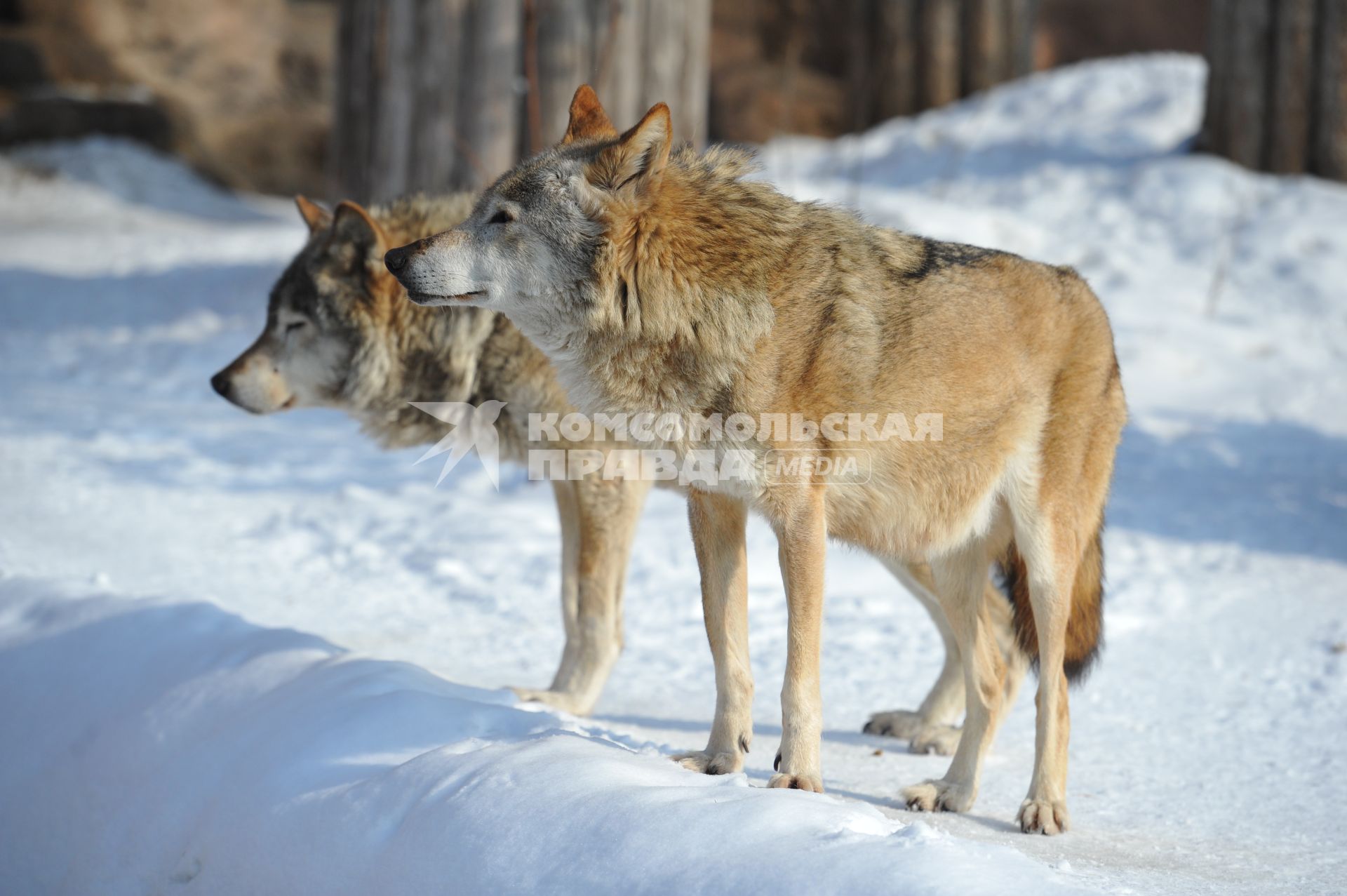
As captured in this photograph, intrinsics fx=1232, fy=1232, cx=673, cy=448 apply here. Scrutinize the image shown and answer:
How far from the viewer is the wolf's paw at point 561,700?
4523mm

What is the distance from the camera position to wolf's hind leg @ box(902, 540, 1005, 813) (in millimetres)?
3721

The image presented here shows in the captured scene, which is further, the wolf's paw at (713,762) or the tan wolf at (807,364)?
the wolf's paw at (713,762)

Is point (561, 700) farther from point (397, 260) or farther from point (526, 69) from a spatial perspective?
point (526, 69)

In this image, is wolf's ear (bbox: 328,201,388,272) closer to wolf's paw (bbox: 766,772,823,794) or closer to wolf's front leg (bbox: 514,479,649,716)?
wolf's front leg (bbox: 514,479,649,716)

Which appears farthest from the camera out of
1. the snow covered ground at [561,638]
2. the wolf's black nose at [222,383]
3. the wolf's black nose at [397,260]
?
the wolf's black nose at [222,383]

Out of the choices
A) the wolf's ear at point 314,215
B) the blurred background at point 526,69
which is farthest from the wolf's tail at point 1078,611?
the blurred background at point 526,69

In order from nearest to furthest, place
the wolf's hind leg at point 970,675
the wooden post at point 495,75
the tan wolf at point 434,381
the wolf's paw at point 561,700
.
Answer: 1. the wolf's hind leg at point 970,675
2. the wolf's paw at point 561,700
3. the tan wolf at point 434,381
4. the wooden post at point 495,75

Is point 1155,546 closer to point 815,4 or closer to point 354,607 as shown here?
point 354,607

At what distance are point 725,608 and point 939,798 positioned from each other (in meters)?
0.87

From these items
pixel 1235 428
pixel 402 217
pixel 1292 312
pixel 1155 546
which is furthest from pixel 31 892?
pixel 1292 312

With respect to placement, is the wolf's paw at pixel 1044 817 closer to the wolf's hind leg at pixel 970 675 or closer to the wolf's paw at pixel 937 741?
the wolf's hind leg at pixel 970 675

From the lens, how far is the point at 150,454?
823cm

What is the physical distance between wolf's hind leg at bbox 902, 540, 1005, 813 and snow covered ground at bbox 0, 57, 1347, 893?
10 cm

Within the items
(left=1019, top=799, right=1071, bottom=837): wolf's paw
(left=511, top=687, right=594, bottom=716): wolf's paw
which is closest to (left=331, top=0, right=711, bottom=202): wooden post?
(left=511, top=687, right=594, bottom=716): wolf's paw
